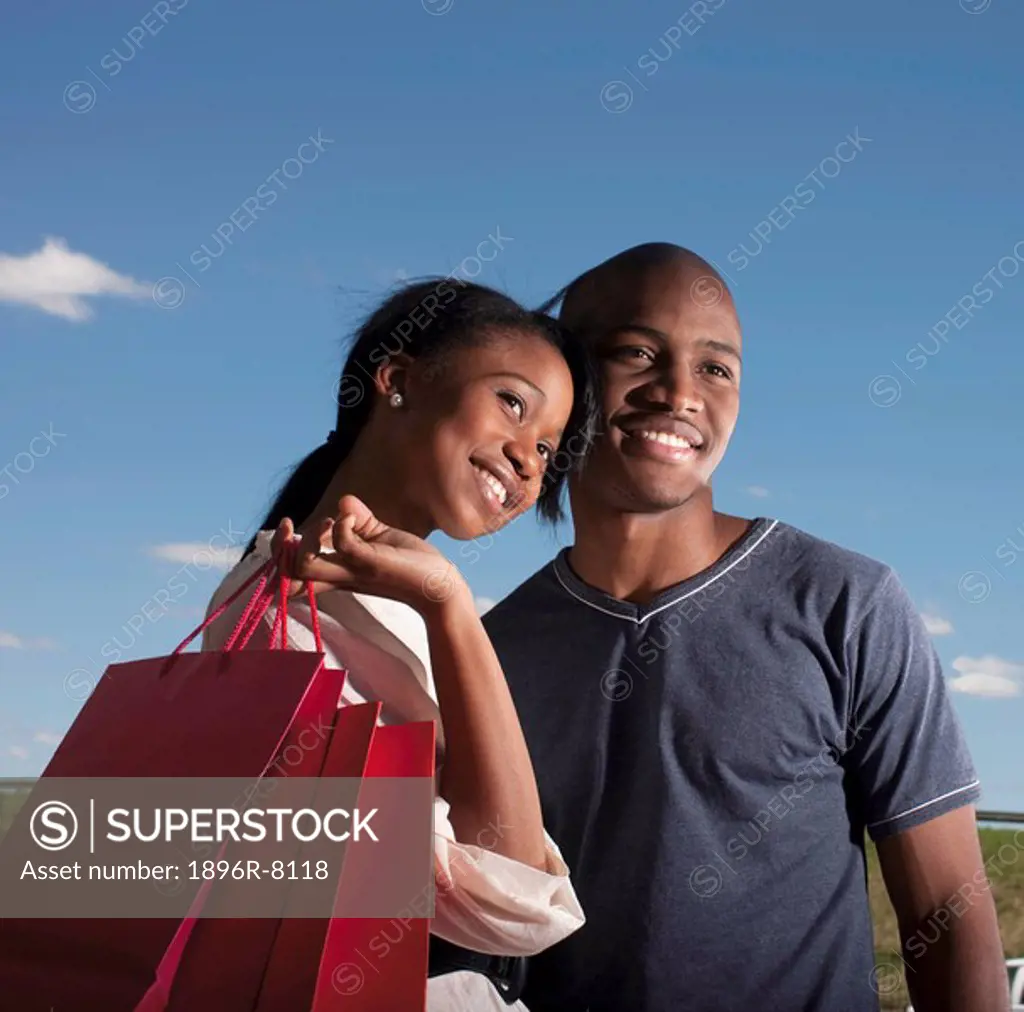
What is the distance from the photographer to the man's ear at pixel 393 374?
1794mm

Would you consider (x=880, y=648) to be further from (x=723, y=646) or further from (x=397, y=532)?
(x=397, y=532)

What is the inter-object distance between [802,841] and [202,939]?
112 cm

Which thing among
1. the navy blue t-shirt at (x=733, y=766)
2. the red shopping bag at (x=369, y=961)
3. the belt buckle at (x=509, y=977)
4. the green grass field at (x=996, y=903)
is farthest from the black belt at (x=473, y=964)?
the green grass field at (x=996, y=903)

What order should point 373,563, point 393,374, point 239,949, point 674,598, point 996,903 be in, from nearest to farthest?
point 239,949
point 373,563
point 393,374
point 674,598
point 996,903

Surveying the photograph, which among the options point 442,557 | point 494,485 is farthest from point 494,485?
point 442,557

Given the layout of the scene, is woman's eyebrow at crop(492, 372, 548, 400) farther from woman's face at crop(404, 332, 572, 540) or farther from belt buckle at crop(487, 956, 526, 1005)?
belt buckle at crop(487, 956, 526, 1005)

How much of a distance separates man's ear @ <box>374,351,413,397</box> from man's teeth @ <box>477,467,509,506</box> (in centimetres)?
19

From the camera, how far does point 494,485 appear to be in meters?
1.69

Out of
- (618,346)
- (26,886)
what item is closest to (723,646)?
(618,346)

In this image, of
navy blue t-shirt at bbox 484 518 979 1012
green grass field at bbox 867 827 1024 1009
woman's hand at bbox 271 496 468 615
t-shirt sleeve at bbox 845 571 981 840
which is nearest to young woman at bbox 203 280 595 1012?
woman's hand at bbox 271 496 468 615

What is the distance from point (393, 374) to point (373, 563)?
569 mm

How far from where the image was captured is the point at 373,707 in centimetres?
Answer: 124
